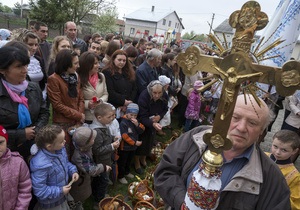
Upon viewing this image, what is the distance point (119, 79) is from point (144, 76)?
869 millimetres

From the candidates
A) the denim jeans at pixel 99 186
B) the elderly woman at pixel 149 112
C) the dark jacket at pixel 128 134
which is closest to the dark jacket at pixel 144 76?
the elderly woman at pixel 149 112

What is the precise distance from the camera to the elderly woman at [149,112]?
429 cm

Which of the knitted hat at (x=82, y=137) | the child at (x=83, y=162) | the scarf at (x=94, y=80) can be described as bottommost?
the child at (x=83, y=162)

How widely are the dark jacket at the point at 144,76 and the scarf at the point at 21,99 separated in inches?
106

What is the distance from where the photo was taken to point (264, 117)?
1692 millimetres

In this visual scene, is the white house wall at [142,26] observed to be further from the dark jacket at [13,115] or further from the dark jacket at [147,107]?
the dark jacket at [13,115]

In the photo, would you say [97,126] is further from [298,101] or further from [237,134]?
[298,101]

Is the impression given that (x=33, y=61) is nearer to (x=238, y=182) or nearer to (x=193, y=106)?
(x=238, y=182)

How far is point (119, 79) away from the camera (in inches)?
173

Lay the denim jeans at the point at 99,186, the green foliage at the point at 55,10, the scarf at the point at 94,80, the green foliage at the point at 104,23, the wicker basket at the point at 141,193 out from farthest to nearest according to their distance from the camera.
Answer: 1. the green foliage at the point at 104,23
2. the green foliage at the point at 55,10
3. the scarf at the point at 94,80
4. the wicker basket at the point at 141,193
5. the denim jeans at the point at 99,186

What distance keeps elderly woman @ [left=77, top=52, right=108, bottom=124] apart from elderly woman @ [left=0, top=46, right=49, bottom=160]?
3.74ft

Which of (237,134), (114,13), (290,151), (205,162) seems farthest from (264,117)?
(114,13)

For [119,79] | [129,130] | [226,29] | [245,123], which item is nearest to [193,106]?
[119,79]

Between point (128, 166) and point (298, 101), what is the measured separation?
3.82m
